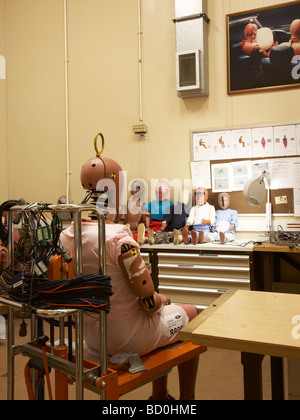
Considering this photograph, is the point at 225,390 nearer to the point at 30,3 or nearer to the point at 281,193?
the point at 281,193

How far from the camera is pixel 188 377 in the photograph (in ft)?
6.72

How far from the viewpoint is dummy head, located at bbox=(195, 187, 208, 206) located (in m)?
4.14

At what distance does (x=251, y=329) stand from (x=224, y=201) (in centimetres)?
275

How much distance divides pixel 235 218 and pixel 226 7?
7.13 ft

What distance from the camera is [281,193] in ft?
13.1

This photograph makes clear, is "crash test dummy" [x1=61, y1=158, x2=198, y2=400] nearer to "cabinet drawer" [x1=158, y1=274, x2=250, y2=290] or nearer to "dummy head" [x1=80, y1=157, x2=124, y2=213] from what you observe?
"dummy head" [x1=80, y1=157, x2=124, y2=213]

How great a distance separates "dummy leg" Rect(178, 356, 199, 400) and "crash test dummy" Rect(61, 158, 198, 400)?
0.74ft

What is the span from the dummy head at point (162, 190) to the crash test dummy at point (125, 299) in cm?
240

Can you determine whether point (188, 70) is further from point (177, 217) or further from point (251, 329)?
point (251, 329)

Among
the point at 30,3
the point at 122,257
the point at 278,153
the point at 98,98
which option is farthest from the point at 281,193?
the point at 30,3

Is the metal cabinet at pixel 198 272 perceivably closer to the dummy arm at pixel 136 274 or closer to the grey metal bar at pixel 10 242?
the dummy arm at pixel 136 274

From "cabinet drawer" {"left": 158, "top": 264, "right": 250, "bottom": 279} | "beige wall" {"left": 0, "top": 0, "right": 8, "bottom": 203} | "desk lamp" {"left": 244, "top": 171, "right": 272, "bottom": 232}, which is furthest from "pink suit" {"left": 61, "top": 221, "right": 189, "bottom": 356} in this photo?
"beige wall" {"left": 0, "top": 0, "right": 8, "bottom": 203}

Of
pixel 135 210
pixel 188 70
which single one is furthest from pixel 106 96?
pixel 135 210

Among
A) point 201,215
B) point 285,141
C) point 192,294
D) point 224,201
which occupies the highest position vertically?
Result: point 285,141
